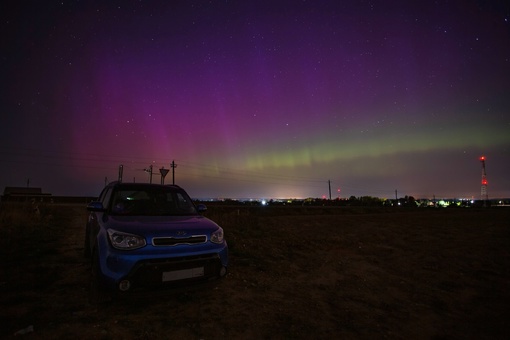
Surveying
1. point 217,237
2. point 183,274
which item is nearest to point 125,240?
point 183,274

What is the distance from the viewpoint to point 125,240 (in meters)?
3.57

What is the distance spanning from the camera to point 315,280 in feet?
19.7

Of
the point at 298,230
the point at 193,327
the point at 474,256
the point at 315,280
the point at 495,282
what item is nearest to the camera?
the point at 193,327

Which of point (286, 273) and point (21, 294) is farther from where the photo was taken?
point (286, 273)

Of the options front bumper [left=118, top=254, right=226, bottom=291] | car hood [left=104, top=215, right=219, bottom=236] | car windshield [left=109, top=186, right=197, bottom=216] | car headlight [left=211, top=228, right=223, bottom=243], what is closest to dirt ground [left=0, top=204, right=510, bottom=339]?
front bumper [left=118, top=254, right=226, bottom=291]

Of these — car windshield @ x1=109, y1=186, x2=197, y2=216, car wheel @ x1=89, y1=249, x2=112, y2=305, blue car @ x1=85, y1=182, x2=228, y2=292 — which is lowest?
car wheel @ x1=89, y1=249, x2=112, y2=305

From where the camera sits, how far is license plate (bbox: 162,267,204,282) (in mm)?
3478

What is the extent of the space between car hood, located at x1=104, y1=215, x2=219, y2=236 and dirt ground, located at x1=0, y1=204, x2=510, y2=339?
0.79 m

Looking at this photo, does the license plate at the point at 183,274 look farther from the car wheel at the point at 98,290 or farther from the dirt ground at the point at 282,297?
the car wheel at the point at 98,290

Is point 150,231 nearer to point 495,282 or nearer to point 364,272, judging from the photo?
point 364,272

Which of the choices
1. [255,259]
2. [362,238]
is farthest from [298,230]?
[255,259]

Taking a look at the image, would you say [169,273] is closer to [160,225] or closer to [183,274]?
[183,274]

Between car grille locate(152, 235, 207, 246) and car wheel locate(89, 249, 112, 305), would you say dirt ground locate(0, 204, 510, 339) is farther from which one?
car grille locate(152, 235, 207, 246)

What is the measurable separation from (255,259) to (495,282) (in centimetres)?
605
